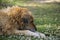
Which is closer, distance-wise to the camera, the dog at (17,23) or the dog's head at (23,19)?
the dog at (17,23)

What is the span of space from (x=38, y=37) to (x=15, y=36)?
63cm

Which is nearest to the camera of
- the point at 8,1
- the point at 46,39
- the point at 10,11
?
the point at 46,39

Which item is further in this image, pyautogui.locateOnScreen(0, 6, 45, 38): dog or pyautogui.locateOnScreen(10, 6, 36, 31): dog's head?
pyautogui.locateOnScreen(10, 6, 36, 31): dog's head

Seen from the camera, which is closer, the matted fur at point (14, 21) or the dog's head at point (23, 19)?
the matted fur at point (14, 21)

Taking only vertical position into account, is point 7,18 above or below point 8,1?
above

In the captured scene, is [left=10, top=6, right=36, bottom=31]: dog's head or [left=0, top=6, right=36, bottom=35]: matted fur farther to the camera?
[left=10, top=6, right=36, bottom=31]: dog's head

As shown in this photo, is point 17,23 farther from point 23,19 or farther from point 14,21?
point 23,19

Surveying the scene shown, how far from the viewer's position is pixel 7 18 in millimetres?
7754

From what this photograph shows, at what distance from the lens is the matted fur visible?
25.1 ft

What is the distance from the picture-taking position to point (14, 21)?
25.3 feet

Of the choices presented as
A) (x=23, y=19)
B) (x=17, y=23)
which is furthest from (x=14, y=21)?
(x=23, y=19)

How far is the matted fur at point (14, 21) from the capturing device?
766cm

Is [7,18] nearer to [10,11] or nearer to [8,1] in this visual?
[10,11]

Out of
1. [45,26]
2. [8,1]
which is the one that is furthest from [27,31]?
[8,1]
